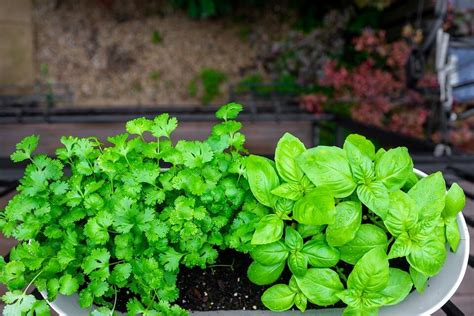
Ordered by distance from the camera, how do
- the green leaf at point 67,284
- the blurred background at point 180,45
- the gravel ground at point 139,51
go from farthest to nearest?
the gravel ground at point 139,51
the blurred background at point 180,45
the green leaf at point 67,284

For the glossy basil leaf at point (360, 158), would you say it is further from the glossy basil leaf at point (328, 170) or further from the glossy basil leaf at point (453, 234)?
the glossy basil leaf at point (453, 234)

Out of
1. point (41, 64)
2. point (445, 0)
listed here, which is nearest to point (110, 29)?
point (41, 64)

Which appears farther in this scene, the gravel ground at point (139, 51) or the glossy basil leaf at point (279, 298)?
the gravel ground at point (139, 51)

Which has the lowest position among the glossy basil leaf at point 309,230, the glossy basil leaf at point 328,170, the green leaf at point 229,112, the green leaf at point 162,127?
the glossy basil leaf at point 309,230

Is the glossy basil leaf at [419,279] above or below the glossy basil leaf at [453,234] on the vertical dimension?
below

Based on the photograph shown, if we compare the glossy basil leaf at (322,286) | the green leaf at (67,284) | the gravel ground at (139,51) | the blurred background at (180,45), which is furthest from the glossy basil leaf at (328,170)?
the gravel ground at (139,51)

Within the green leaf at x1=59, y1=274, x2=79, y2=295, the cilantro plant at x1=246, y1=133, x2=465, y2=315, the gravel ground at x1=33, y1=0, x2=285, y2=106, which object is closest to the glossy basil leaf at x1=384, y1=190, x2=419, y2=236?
the cilantro plant at x1=246, y1=133, x2=465, y2=315

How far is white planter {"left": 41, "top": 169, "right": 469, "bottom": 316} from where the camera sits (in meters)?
0.64

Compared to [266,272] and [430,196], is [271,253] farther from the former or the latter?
[430,196]

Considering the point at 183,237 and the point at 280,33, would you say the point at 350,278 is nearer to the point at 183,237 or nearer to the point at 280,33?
the point at 183,237

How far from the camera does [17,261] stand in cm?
61

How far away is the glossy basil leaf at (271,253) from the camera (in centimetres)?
65

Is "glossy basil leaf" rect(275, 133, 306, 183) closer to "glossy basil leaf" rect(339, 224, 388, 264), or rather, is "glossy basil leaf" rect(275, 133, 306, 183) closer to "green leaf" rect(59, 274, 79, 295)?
"glossy basil leaf" rect(339, 224, 388, 264)

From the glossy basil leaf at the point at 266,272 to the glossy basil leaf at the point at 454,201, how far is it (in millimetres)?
244
